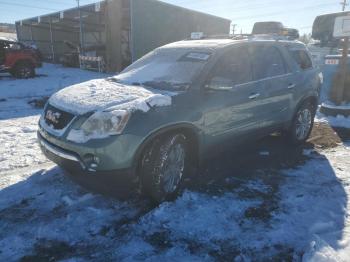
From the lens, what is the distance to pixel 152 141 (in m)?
3.49

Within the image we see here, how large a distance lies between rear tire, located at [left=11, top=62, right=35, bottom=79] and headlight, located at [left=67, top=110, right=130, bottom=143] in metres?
13.1

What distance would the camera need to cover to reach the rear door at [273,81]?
15.8ft

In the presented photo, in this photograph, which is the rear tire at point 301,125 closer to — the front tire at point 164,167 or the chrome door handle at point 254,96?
the chrome door handle at point 254,96

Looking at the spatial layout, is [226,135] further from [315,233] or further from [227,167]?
[315,233]

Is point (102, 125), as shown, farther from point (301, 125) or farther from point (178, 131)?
point (301, 125)

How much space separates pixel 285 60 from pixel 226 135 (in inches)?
78.2

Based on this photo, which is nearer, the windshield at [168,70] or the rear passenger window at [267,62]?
the windshield at [168,70]

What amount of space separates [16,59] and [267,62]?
1297cm

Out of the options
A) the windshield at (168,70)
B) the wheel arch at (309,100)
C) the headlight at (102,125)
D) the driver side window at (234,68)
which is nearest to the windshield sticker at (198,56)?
the windshield at (168,70)

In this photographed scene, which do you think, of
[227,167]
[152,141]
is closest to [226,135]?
[227,167]

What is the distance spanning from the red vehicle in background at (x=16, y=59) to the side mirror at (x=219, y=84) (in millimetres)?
13250

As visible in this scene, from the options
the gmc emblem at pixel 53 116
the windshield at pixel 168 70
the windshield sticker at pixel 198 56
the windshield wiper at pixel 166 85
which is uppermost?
the windshield sticker at pixel 198 56

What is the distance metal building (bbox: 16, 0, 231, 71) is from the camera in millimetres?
18047

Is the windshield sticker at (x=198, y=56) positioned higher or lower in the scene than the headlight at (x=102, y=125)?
higher
